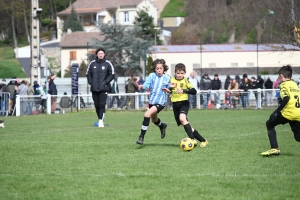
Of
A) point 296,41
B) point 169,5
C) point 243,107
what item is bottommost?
point 243,107

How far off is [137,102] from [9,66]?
4940 cm

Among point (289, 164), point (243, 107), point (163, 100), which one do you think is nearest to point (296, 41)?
point (243, 107)

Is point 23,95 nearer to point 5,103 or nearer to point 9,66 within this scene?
point 5,103

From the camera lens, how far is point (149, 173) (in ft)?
30.8

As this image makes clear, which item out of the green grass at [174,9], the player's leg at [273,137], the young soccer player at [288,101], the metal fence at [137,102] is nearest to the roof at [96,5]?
the green grass at [174,9]

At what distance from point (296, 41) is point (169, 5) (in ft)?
276

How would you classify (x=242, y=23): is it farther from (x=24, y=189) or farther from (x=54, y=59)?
(x=24, y=189)

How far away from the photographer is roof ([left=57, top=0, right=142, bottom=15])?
320ft

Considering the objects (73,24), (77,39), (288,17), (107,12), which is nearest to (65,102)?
(288,17)

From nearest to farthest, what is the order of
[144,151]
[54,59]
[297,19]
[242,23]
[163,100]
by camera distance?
[144,151], [163,100], [297,19], [242,23], [54,59]

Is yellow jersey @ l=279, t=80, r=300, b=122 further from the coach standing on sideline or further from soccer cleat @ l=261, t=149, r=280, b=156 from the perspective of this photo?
the coach standing on sideline

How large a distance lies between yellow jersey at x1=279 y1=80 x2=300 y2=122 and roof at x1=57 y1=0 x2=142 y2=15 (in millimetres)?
85526

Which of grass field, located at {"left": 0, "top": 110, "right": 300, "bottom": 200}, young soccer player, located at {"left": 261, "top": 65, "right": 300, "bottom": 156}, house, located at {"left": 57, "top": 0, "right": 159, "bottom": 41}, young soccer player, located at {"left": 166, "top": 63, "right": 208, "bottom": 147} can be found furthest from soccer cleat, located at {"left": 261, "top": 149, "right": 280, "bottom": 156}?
house, located at {"left": 57, "top": 0, "right": 159, "bottom": 41}

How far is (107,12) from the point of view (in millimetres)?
98750
